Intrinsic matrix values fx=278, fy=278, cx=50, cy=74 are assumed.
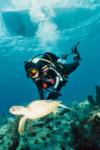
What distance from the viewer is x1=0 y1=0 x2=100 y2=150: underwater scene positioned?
19.7 feet

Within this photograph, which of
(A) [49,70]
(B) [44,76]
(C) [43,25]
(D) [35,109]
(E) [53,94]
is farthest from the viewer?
(C) [43,25]

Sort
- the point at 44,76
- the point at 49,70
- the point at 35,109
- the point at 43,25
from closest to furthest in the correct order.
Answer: the point at 35,109
the point at 44,76
the point at 49,70
the point at 43,25

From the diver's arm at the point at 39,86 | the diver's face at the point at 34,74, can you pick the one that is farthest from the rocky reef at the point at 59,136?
the diver's face at the point at 34,74

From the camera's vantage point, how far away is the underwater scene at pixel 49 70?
5990mm

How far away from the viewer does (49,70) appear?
6.38 metres

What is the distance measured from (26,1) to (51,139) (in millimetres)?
20717

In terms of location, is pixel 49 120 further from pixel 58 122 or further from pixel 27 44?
pixel 27 44

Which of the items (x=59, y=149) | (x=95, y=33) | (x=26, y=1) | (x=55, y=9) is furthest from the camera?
(x=95, y=33)

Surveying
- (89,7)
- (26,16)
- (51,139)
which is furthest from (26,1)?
(51,139)

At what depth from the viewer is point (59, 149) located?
6004mm

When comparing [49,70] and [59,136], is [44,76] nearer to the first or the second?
[49,70]

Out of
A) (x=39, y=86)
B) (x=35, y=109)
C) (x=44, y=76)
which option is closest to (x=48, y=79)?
(x=44, y=76)

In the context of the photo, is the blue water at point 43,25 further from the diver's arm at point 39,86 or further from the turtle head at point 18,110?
the turtle head at point 18,110

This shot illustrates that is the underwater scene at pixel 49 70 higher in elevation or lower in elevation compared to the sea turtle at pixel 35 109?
higher
